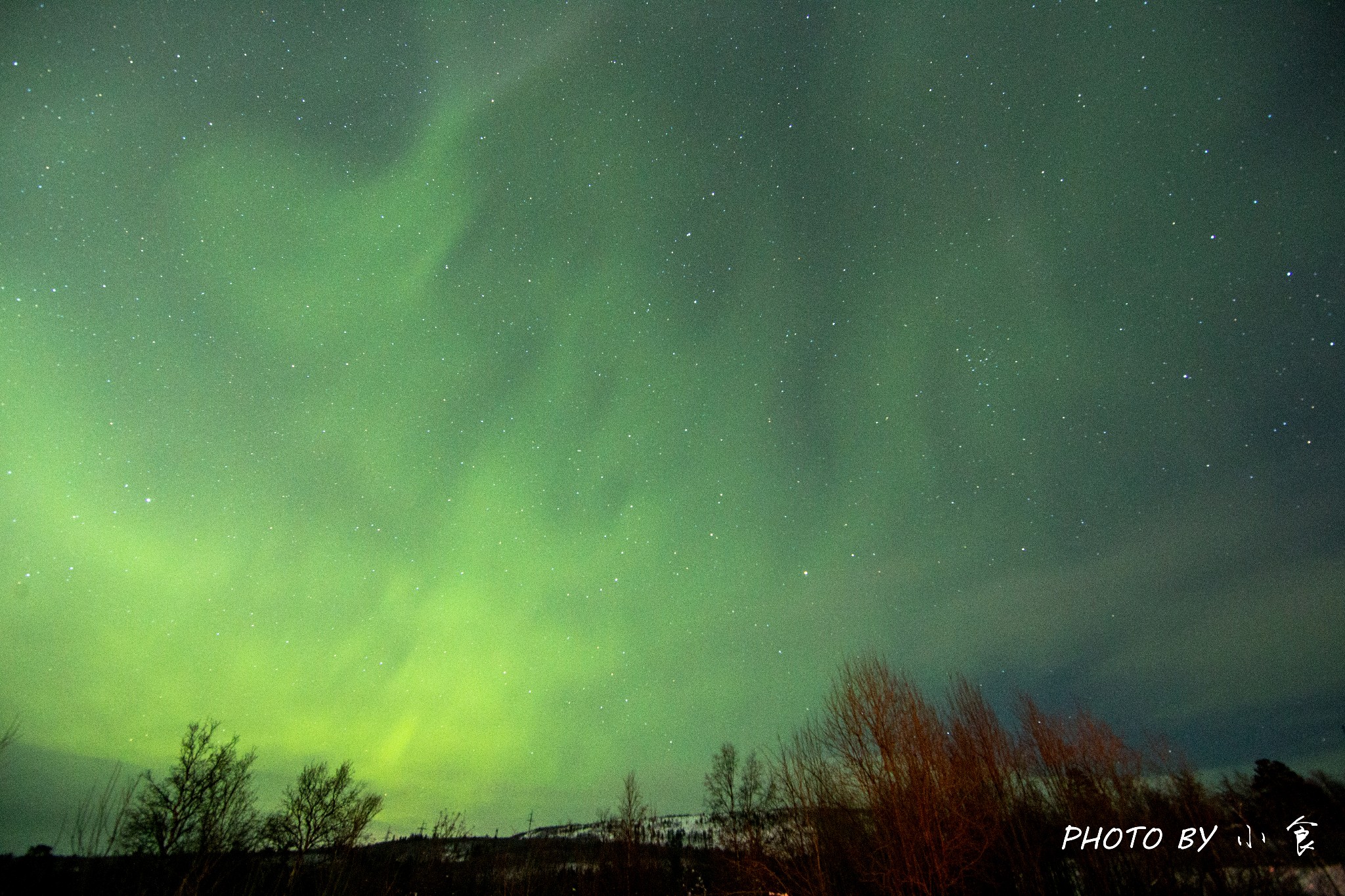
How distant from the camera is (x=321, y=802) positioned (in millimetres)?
43656

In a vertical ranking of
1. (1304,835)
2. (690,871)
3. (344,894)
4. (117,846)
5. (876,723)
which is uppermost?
(876,723)

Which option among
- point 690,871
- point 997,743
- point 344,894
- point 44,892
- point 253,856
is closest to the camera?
point 44,892

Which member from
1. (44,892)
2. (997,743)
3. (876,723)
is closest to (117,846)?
(44,892)

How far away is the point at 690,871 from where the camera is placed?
42.0 m

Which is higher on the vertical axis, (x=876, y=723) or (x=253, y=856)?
(x=876, y=723)

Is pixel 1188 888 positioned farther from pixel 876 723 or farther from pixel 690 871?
pixel 690 871

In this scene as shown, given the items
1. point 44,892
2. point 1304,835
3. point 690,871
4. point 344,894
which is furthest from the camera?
point 690,871

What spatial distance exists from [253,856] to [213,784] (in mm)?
5293

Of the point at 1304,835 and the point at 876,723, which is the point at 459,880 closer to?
the point at 876,723

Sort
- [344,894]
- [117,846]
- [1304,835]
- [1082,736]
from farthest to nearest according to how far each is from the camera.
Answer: [344,894] → [1082,736] → [1304,835] → [117,846]

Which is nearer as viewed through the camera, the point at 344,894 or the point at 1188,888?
the point at 1188,888

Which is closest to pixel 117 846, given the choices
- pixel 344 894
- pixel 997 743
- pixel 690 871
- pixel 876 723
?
pixel 344 894

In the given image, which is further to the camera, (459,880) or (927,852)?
(459,880)

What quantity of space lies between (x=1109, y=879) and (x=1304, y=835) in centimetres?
555
